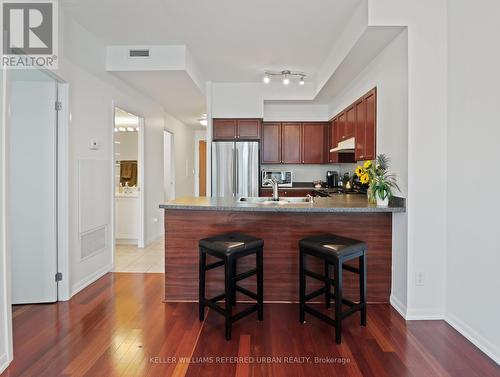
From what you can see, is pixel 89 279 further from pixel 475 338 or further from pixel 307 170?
pixel 307 170

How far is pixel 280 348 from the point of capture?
7.12 ft

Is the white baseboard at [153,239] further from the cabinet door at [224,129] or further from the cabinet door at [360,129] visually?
the cabinet door at [360,129]

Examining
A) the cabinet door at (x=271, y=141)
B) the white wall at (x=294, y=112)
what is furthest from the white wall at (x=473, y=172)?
the cabinet door at (x=271, y=141)

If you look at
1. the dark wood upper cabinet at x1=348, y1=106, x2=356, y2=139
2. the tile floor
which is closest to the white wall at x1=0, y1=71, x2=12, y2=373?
the tile floor

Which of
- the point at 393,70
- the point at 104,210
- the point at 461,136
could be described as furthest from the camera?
the point at 104,210

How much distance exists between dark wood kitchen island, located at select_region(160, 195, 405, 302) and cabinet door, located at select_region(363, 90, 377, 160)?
0.82 meters

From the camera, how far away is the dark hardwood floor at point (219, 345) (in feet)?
6.35

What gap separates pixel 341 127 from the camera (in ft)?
15.7

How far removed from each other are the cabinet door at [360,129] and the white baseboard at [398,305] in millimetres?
1578

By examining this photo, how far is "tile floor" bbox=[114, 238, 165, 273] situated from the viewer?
404cm

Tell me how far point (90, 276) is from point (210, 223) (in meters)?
1.61

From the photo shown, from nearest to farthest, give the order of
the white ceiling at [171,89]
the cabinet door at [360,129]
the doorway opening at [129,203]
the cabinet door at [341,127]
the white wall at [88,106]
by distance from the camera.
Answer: the white wall at [88,106]
the cabinet door at [360,129]
the white ceiling at [171,89]
the doorway opening at [129,203]
the cabinet door at [341,127]

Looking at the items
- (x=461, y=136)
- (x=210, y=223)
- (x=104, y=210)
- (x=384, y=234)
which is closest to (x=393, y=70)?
(x=461, y=136)

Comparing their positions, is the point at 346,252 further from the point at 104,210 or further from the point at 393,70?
the point at 104,210
